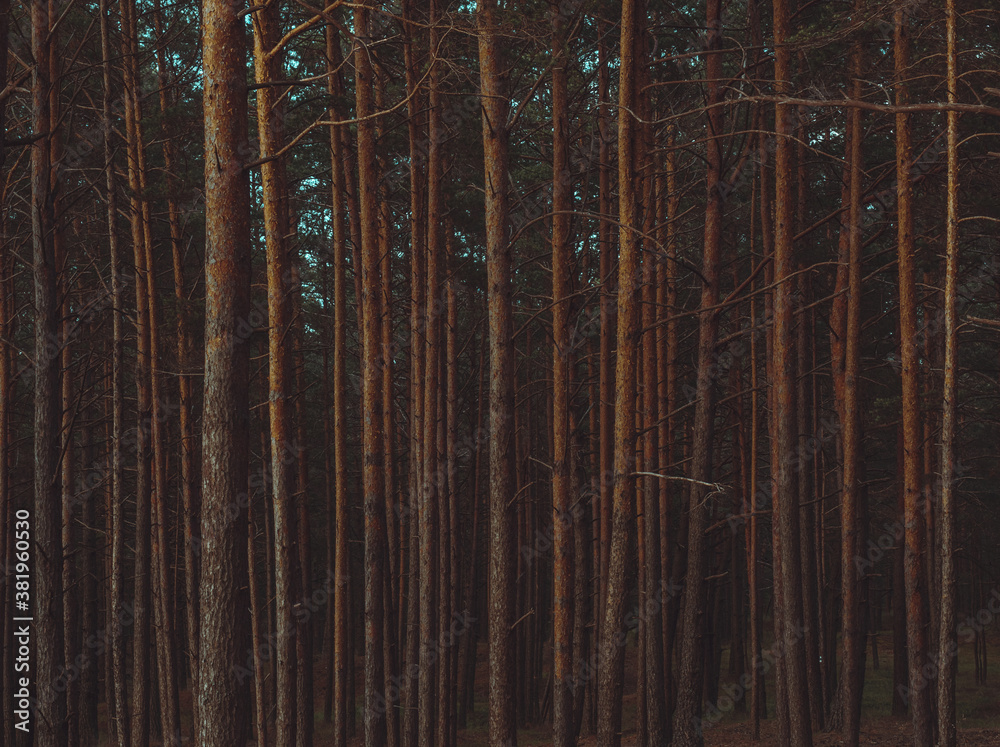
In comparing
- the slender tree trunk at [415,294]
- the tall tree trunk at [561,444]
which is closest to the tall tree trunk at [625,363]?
the tall tree trunk at [561,444]

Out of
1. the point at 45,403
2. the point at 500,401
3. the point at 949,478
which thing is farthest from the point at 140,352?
the point at 949,478

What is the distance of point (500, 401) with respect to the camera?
29.6 ft

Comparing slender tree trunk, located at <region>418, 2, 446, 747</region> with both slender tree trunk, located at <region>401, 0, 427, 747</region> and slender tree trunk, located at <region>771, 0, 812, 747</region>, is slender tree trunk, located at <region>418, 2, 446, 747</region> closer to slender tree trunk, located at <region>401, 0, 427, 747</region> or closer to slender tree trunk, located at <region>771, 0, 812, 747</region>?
slender tree trunk, located at <region>401, 0, 427, 747</region>

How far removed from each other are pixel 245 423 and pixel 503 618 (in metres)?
4.43

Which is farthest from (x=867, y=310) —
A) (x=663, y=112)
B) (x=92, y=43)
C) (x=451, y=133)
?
(x=92, y=43)

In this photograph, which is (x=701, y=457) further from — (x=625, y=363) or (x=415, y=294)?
(x=415, y=294)

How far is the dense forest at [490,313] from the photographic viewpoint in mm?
8492

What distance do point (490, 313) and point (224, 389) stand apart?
157 inches

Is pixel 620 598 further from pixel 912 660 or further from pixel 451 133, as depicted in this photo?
pixel 451 133

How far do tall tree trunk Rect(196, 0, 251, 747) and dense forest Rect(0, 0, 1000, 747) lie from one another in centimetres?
2

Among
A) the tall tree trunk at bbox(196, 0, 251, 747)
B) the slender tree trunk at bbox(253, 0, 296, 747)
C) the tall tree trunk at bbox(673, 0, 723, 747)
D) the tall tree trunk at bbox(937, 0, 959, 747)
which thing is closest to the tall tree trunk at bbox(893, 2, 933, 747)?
the tall tree trunk at bbox(937, 0, 959, 747)

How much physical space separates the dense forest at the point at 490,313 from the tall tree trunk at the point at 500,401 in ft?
0.14

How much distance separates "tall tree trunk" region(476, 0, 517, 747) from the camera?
29.3 ft

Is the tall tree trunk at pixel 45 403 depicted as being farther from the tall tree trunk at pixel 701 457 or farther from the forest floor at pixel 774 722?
the forest floor at pixel 774 722
